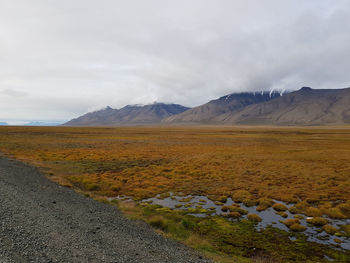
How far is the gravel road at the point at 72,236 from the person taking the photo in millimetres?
8859

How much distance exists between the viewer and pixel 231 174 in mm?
30516

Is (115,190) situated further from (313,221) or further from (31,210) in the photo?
(313,221)

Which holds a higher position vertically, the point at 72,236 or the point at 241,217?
the point at 72,236

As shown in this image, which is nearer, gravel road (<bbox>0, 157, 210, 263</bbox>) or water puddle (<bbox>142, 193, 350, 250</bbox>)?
gravel road (<bbox>0, 157, 210, 263</bbox>)

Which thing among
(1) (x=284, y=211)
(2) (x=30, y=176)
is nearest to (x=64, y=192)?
(2) (x=30, y=176)

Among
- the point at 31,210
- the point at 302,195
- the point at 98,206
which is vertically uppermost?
the point at 31,210

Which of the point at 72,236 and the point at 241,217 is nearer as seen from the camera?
the point at 72,236

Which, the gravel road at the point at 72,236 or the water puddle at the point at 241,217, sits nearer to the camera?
the gravel road at the point at 72,236

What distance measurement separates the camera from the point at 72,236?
10594mm

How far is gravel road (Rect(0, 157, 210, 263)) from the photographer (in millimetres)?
8859

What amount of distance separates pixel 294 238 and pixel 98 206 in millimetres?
15213

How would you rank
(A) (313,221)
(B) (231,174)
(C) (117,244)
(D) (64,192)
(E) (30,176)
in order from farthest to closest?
(B) (231,174)
(E) (30,176)
(D) (64,192)
(A) (313,221)
(C) (117,244)

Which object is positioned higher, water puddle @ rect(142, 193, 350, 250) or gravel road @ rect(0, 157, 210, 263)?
gravel road @ rect(0, 157, 210, 263)

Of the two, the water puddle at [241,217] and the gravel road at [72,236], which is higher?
the gravel road at [72,236]
